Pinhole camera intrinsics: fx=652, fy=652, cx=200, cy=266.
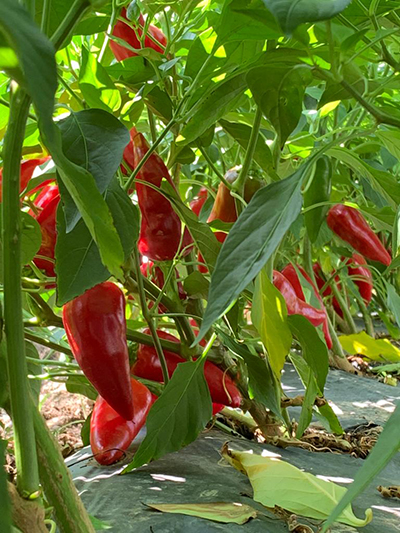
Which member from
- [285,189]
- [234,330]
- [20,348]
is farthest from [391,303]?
[234,330]

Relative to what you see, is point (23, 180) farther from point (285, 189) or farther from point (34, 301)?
point (285, 189)

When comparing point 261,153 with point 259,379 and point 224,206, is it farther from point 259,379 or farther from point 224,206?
point 259,379

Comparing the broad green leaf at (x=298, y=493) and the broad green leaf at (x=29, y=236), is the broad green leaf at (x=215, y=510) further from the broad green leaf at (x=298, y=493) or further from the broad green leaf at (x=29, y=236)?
the broad green leaf at (x=29, y=236)

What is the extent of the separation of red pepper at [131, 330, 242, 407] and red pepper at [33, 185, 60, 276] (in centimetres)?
16

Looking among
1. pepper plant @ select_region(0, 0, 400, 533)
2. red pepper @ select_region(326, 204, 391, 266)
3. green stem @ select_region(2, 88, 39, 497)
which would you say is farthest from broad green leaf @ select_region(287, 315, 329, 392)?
red pepper @ select_region(326, 204, 391, 266)

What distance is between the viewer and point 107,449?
686mm

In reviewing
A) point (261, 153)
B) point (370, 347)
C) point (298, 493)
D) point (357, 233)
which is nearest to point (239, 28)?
point (261, 153)

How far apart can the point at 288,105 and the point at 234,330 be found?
0.27 meters

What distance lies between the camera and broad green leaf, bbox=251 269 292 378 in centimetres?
51

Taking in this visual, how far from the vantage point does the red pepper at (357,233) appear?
1.06m

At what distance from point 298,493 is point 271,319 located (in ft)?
0.49

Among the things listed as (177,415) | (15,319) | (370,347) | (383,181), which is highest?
(383,181)

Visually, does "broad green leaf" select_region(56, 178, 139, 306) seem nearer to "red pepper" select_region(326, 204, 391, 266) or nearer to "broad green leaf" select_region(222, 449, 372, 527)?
"broad green leaf" select_region(222, 449, 372, 527)

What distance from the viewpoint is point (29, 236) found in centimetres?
50
